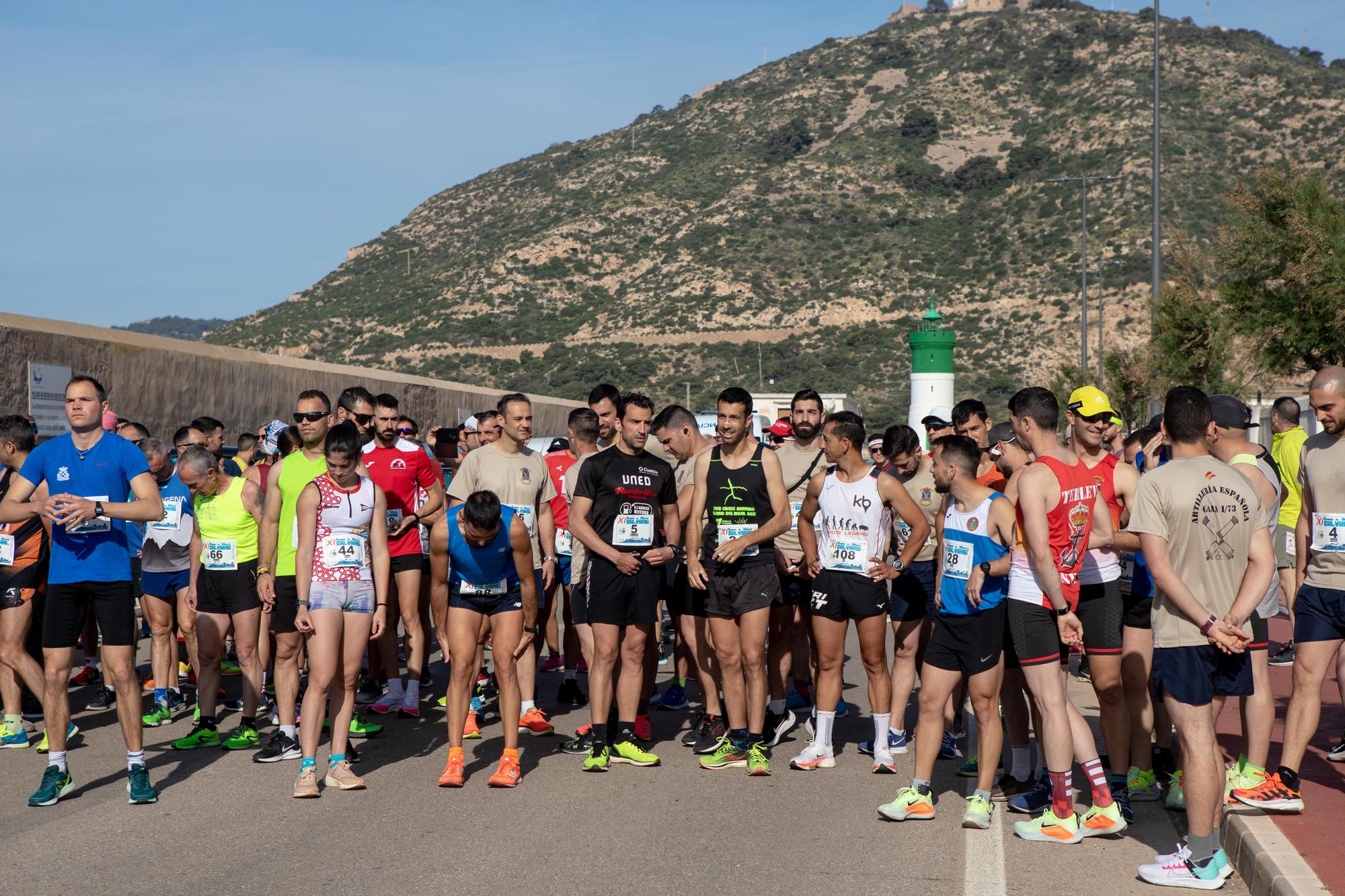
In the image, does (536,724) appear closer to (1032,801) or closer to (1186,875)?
(1032,801)

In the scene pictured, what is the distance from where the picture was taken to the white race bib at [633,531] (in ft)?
27.1

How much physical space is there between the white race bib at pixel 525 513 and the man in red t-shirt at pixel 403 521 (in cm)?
89

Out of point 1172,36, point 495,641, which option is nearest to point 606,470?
point 495,641

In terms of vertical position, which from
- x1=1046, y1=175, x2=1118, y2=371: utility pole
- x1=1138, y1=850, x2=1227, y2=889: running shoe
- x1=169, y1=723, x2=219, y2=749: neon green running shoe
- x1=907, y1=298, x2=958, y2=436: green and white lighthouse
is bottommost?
x1=169, y1=723, x2=219, y2=749: neon green running shoe

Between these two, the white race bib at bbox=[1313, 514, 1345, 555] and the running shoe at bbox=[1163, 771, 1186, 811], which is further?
the running shoe at bbox=[1163, 771, 1186, 811]

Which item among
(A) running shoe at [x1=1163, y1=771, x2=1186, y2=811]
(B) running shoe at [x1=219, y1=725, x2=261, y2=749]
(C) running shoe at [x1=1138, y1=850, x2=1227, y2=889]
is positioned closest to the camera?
(C) running shoe at [x1=1138, y1=850, x2=1227, y2=889]

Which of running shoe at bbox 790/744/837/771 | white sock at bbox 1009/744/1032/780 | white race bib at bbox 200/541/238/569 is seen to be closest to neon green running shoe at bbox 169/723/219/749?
white race bib at bbox 200/541/238/569

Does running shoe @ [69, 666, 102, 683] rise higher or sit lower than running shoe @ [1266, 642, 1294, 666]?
lower

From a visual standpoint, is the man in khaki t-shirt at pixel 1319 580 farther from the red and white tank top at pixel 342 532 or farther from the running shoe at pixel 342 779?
the red and white tank top at pixel 342 532

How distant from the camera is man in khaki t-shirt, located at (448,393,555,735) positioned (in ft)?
30.0

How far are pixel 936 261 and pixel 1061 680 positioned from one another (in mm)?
81686

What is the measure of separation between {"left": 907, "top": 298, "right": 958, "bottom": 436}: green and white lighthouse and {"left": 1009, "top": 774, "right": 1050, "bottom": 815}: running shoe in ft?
152

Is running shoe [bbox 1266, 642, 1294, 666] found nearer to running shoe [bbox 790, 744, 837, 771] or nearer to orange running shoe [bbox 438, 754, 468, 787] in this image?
running shoe [bbox 790, 744, 837, 771]

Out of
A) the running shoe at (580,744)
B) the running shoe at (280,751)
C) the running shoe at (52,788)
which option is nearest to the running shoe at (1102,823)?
the running shoe at (580,744)
